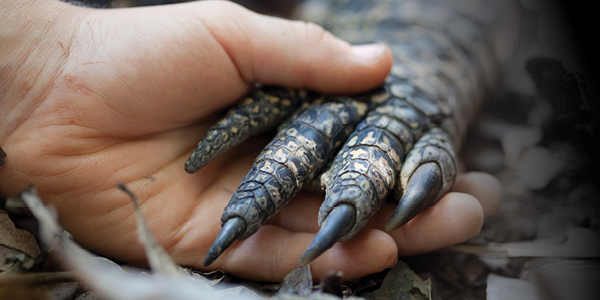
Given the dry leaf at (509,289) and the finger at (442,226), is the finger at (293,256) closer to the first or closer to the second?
the finger at (442,226)

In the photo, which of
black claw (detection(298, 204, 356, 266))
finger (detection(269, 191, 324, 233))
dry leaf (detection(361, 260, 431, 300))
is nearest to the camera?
black claw (detection(298, 204, 356, 266))

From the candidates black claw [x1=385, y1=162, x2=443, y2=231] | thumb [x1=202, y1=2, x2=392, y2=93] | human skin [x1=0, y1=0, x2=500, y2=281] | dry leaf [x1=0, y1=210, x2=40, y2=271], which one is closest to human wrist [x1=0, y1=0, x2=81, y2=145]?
human skin [x1=0, y1=0, x2=500, y2=281]

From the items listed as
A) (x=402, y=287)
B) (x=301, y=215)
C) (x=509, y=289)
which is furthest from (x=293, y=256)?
(x=509, y=289)

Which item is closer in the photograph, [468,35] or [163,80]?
[163,80]

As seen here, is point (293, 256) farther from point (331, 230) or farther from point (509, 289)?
point (509, 289)

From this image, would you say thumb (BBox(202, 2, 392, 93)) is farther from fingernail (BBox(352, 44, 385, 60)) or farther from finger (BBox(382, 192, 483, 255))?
finger (BBox(382, 192, 483, 255))

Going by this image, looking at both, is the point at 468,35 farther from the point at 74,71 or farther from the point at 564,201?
the point at 74,71

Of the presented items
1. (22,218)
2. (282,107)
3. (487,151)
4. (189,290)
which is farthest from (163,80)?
(487,151)
